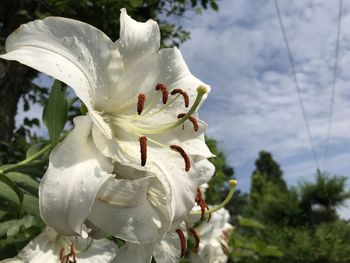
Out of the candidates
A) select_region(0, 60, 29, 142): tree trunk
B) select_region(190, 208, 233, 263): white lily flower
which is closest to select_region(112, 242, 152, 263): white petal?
select_region(190, 208, 233, 263): white lily flower

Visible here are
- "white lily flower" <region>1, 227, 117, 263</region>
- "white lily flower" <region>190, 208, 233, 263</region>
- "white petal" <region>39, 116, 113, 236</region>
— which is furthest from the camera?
"white lily flower" <region>190, 208, 233, 263</region>

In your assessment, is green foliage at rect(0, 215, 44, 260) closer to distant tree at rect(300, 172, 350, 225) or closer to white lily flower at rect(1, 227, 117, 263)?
white lily flower at rect(1, 227, 117, 263)

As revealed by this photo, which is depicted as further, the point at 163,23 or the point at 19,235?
the point at 163,23

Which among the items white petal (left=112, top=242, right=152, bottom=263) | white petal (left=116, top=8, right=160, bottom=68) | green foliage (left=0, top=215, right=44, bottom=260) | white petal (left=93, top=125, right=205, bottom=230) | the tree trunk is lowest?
green foliage (left=0, top=215, right=44, bottom=260)

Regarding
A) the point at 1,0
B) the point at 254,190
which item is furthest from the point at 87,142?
the point at 254,190

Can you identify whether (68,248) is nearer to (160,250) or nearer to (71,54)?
(160,250)

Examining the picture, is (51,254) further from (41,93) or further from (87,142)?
(41,93)

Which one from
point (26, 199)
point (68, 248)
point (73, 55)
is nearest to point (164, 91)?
point (73, 55)
